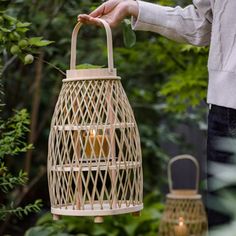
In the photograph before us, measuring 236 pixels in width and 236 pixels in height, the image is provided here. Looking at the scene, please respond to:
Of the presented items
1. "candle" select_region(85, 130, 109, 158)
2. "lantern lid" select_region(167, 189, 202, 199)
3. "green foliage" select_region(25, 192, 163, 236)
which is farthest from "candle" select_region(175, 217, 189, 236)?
"candle" select_region(85, 130, 109, 158)

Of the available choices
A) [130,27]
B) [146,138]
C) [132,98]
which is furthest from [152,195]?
[130,27]

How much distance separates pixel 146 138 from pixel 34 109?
914mm

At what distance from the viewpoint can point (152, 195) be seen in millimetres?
4523

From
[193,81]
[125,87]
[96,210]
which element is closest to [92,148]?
[96,210]

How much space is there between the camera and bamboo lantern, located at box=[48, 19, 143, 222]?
175 centimetres

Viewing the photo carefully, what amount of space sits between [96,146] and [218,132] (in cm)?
32

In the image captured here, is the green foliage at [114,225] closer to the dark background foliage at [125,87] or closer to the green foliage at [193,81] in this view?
the dark background foliage at [125,87]

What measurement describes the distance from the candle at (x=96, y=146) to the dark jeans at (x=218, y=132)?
27cm

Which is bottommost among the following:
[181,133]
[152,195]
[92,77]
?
[152,195]

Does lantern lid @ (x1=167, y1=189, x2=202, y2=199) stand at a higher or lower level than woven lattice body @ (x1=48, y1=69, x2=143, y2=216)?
lower

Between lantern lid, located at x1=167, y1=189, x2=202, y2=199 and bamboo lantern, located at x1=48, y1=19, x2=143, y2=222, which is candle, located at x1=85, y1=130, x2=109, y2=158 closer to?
bamboo lantern, located at x1=48, y1=19, x2=143, y2=222

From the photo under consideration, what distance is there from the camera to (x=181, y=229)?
3320 mm

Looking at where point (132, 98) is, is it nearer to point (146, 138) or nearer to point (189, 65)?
point (146, 138)

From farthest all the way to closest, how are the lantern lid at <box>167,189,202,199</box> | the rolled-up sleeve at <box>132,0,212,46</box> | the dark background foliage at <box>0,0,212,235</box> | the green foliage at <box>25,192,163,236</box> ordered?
the green foliage at <box>25,192,163,236</box>, the lantern lid at <box>167,189,202,199</box>, the dark background foliage at <box>0,0,212,235</box>, the rolled-up sleeve at <box>132,0,212,46</box>
